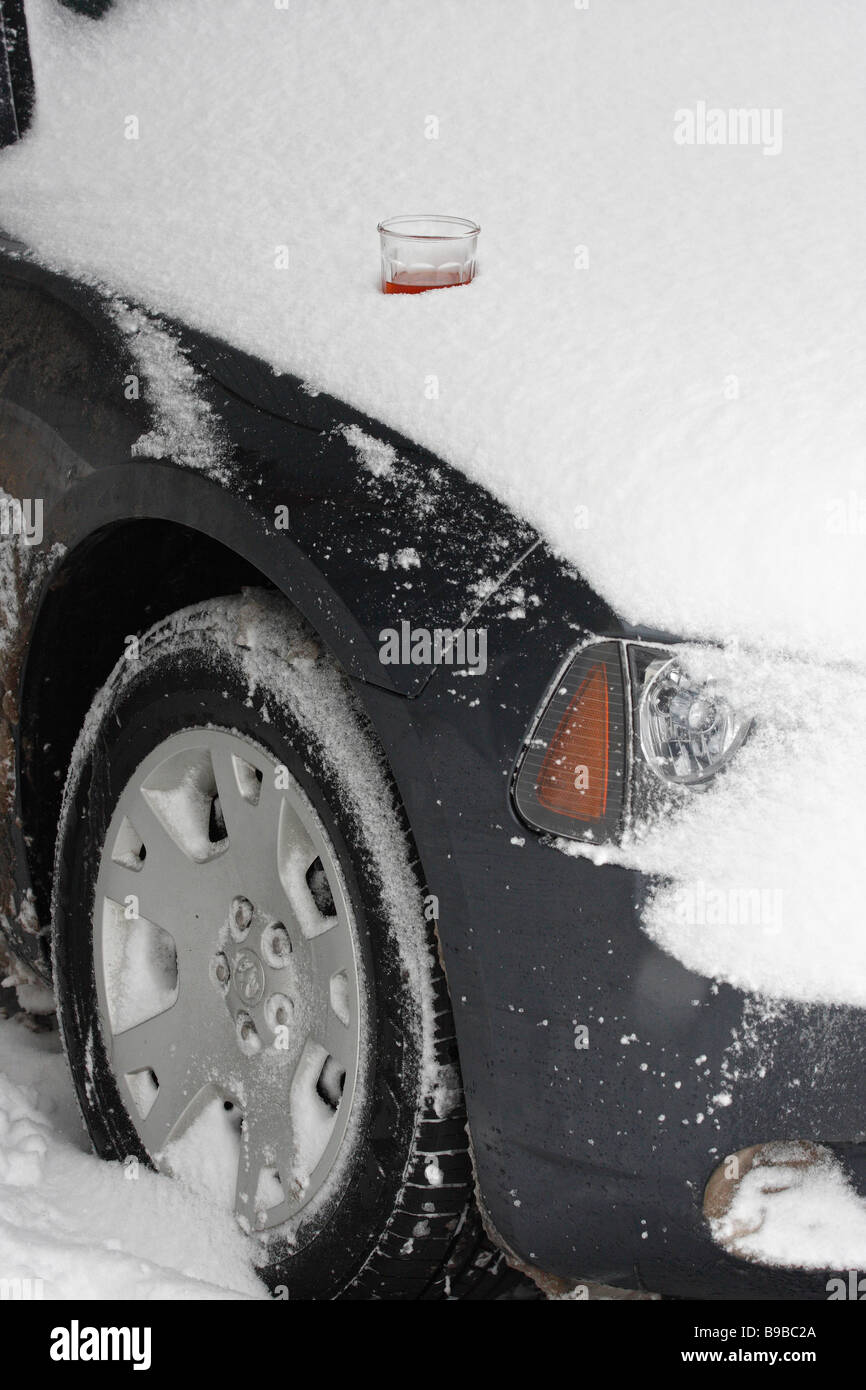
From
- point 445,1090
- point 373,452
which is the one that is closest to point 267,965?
point 445,1090

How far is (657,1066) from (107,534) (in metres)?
1.08

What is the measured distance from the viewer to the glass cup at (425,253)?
5.97 feet

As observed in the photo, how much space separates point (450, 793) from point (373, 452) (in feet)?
1.42

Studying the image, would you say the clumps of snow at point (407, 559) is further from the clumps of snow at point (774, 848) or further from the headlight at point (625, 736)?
the clumps of snow at point (774, 848)

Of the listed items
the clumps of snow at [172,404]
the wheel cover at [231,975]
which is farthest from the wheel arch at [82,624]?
the wheel cover at [231,975]

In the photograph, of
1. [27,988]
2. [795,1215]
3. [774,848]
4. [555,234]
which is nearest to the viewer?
[774,848]

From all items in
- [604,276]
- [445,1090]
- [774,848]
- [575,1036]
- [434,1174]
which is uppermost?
[604,276]

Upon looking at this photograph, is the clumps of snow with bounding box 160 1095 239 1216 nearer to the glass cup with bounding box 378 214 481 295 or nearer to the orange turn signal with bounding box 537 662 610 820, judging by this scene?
the orange turn signal with bounding box 537 662 610 820

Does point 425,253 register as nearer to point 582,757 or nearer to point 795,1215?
point 582,757

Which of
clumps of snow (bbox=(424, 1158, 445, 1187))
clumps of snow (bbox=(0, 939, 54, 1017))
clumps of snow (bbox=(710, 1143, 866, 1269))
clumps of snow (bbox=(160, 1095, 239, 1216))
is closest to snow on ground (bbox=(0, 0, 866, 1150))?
clumps of snow (bbox=(710, 1143, 866, 1269))

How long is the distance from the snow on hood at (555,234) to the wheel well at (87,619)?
32 centimetres

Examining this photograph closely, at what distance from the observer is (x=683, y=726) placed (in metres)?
1.44
